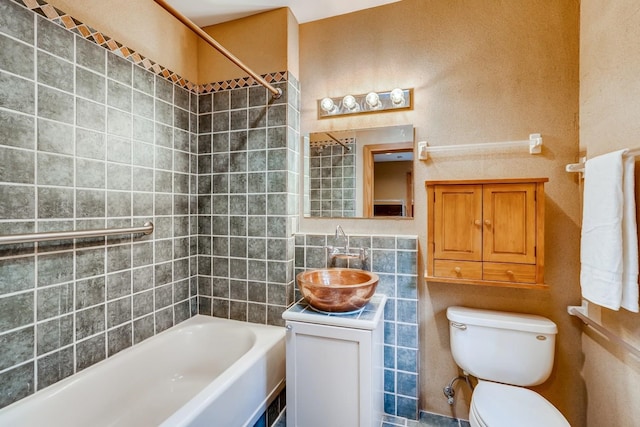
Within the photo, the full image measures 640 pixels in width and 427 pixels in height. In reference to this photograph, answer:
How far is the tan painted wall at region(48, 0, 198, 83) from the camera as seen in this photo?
146 centimetres

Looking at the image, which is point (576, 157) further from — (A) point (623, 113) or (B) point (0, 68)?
(B) point (0, 68)

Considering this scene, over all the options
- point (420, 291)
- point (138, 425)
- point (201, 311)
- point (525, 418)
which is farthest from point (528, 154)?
point (138, 425)

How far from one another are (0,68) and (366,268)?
2.00 m

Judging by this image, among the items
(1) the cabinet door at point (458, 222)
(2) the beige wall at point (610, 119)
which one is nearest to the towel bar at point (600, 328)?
(2) the beige wall at point (610, 119)

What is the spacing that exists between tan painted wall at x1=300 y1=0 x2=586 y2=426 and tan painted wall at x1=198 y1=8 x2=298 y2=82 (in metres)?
0.29

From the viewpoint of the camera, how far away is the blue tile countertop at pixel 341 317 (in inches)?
55.9

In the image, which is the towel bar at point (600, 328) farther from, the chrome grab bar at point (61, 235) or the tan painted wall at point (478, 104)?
the chrome grab bar at point (61, 235)

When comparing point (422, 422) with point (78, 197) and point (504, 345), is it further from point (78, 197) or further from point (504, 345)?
point (78, 197)

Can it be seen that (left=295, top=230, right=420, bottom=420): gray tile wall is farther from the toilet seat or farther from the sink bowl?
the toilet seat

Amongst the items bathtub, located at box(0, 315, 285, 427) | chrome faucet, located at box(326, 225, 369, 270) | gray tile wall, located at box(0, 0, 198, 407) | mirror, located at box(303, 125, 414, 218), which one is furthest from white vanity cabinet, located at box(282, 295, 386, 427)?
gray tile wall, located at box(0, 0, 198, 407)

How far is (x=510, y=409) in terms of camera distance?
4.21ft

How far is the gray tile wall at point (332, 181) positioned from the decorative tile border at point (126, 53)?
594 mm

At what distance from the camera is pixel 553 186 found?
1.62 metres

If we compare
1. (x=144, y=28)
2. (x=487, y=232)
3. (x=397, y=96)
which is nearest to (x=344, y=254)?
(x=487, y=232)
